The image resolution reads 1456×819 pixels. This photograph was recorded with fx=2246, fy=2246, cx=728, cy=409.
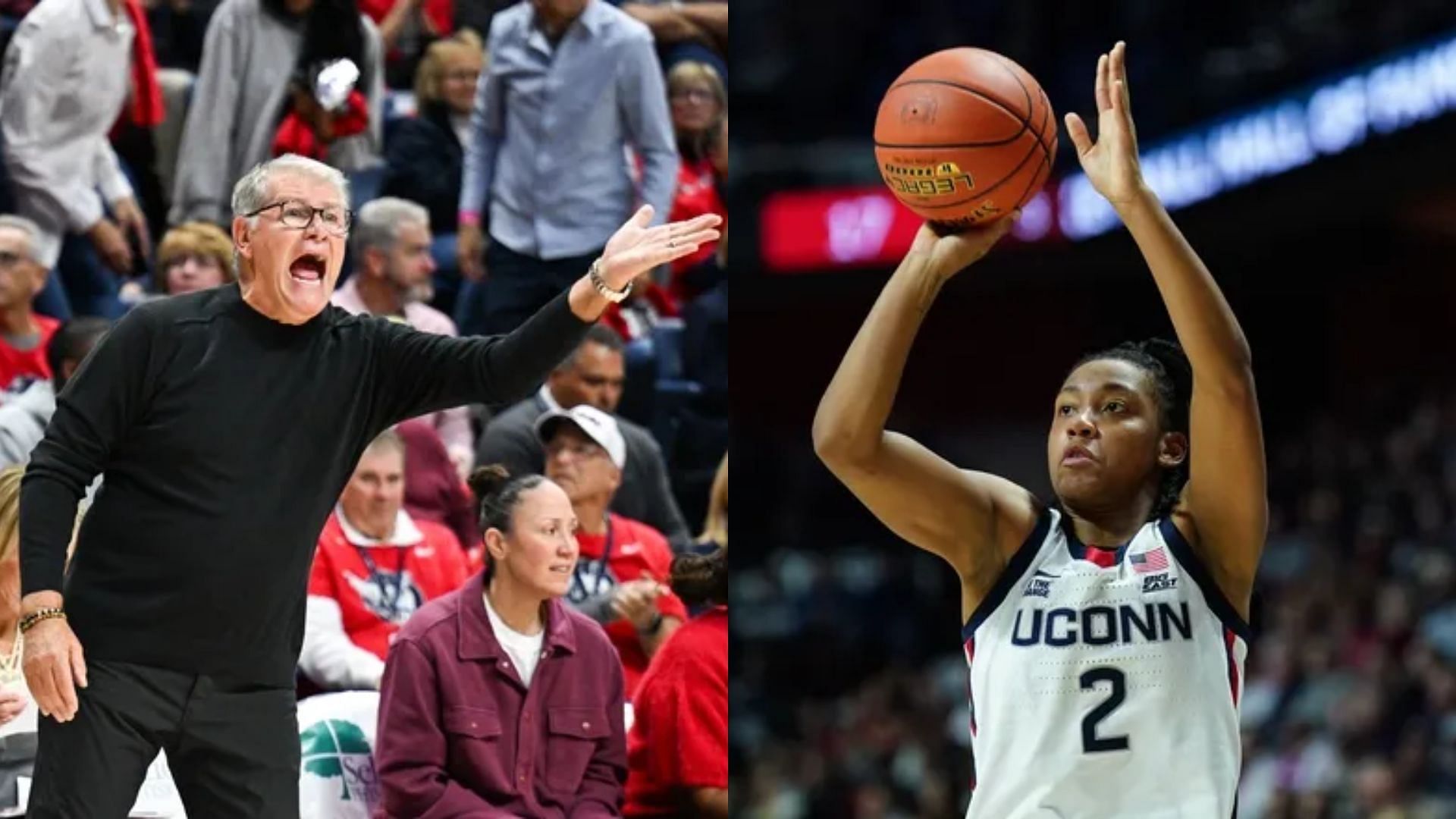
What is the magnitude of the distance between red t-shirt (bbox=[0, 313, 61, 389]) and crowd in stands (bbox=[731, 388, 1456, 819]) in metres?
6.91

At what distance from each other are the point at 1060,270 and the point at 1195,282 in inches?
516

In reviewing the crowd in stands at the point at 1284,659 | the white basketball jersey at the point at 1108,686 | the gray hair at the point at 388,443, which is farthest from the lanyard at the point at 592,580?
the crowd in stands at the point at 1284,659

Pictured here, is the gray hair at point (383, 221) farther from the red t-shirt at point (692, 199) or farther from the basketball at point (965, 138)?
the basketball at point (965, 138)

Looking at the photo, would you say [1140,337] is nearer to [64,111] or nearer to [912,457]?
[64,111]

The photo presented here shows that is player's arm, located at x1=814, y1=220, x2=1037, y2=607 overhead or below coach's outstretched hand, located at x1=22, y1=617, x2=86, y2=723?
overhead

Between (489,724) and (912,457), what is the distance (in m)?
2.12

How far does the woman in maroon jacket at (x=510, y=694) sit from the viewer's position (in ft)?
16.8

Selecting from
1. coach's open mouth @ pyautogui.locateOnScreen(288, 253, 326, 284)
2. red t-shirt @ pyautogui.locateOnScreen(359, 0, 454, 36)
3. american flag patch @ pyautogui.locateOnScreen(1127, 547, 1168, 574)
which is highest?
red t-shirt @ pyautogui.locateOnScreen(359, 0, 454, 36)

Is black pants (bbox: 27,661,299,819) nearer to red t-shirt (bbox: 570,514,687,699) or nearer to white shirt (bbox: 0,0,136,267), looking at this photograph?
red t-shirt (bbox: 570,514,687,699)

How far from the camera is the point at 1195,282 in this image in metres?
3.22

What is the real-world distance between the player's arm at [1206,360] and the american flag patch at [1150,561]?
61 mm

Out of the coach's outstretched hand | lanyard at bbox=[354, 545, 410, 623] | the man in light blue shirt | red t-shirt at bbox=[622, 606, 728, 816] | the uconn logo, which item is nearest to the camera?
the uconn logo

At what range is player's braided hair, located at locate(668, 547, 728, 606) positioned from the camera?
19.8 ft

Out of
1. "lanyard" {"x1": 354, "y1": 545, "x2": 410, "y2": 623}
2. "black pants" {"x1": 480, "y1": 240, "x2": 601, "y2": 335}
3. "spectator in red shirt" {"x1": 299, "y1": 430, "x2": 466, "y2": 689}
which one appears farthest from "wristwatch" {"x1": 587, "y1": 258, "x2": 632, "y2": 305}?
"black pants" {"x1": 480, "y1": 240, "x2": 601, "y2": 335}
